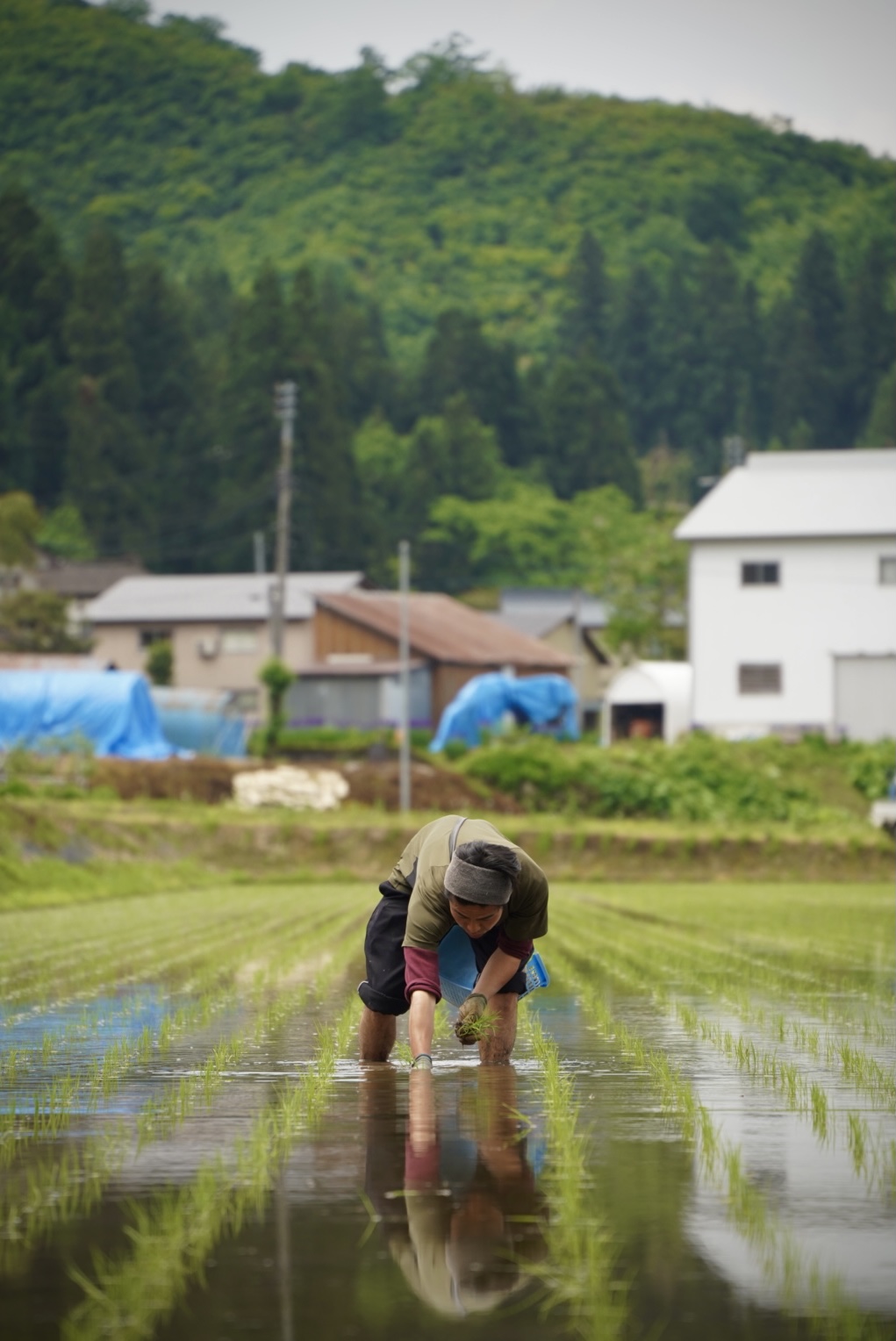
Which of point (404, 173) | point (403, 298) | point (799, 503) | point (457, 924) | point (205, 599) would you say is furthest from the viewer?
point (404, 173)

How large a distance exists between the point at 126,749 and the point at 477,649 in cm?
1679

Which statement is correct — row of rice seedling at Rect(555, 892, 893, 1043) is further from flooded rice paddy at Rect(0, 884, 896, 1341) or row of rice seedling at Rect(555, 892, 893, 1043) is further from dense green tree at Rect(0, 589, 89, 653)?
dense green tree at Rect(0, 589, 89, 653)

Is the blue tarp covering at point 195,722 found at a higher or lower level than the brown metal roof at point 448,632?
lower

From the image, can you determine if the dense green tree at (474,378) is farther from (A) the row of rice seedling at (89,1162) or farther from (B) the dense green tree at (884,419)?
(A) the row of rice seedling at (89,1162)

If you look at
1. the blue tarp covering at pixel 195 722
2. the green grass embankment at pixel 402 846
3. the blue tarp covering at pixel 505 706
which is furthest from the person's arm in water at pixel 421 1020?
the blue tarp covering at pixel 195 722

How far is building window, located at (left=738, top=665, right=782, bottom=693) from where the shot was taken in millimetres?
41156

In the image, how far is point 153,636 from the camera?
58219mm

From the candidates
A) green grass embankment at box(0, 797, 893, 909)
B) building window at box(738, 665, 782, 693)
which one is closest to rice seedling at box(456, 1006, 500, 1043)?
green grass embankment at box(0, 797, 893, 909)

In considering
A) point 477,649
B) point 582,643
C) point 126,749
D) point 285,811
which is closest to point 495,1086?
point 285,811

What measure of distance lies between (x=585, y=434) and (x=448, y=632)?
30.9m

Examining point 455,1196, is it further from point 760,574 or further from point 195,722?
point 195,722

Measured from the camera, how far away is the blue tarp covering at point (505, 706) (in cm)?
4434

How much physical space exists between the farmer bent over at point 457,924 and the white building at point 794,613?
33.1 meters

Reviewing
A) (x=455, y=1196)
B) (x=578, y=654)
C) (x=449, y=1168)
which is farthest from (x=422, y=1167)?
(x=578, y=654)
